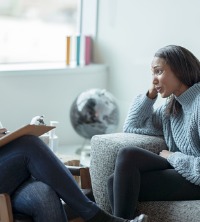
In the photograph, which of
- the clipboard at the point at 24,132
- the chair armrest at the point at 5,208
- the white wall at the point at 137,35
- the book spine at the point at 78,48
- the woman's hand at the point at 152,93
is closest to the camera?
the chair armrest at the point at 5,208

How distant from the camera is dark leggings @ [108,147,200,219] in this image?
227cm

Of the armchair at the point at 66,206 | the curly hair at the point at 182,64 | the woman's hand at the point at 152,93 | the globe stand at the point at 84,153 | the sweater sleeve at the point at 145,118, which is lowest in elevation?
the globe stand at the point at 84,153

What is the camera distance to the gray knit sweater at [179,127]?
2.37m

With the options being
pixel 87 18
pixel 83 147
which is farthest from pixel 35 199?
pixel 87 18

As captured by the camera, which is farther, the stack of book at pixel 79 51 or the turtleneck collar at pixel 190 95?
the stack of book at pixel 79 51

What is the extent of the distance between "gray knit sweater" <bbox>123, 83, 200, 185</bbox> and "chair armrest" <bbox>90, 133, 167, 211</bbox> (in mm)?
88

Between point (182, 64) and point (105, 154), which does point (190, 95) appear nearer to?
point (182, 64)

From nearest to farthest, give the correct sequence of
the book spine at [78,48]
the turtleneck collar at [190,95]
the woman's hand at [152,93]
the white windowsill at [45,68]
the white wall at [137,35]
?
the turtleneck collar at [190,95] → the woman's hand at [152,93] → the white wall at [137,35] → the white windowsill at [45,68] → the book spine at [78,48]

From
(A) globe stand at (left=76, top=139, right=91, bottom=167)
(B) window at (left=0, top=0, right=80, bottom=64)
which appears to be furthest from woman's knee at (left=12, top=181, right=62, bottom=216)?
(B) window at (left=0, top=0, right=80, bottom=64)

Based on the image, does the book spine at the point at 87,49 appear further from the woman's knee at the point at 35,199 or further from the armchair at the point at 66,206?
the woman's knee at the point at 35,199

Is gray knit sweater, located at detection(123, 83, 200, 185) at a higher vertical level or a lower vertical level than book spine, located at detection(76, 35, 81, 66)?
lower

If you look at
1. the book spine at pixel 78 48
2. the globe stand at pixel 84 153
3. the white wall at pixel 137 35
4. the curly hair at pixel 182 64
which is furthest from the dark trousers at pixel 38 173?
the book spine at pixel 78 48

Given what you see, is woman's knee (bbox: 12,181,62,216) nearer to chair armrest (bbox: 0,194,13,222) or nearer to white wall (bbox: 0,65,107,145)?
chair armrest (bbox: 0,194,13,222)

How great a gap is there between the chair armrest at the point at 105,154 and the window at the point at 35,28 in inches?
58.7
